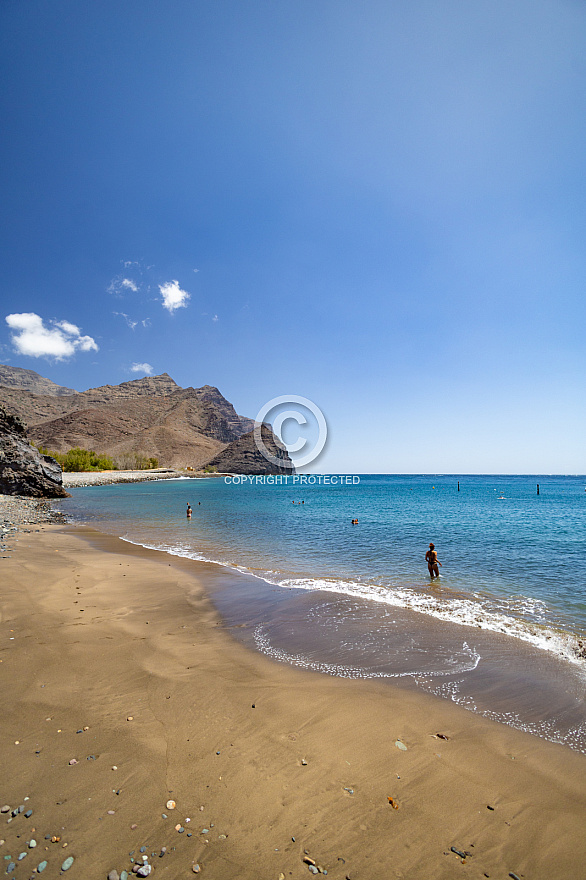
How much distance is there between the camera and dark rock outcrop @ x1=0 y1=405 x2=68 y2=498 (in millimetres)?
33406

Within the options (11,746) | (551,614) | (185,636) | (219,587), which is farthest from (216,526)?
(11,746)

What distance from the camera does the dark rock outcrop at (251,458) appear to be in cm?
17838

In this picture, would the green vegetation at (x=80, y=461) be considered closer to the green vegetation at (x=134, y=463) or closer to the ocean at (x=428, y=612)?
the green vegetation at (x=134, y=463)

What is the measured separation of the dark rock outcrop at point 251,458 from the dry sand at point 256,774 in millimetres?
172578

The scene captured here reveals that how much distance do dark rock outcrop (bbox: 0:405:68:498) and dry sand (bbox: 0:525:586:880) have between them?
3426cm

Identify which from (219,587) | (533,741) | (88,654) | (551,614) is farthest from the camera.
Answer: (219,587)

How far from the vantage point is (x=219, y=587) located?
1109 centimetres

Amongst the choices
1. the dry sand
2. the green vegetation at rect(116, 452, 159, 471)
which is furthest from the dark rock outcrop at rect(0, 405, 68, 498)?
the green vegetation at rect(116, 452, 159, 471)

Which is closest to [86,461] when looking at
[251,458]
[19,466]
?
[19,466]

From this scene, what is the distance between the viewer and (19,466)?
113ft

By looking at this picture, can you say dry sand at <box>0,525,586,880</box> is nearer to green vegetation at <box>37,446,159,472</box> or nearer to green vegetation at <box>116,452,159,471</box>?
green vegetation at <box>37,446,159,472</box>

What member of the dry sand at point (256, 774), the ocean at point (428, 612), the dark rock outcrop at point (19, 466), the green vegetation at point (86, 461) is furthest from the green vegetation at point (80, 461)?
the dry sand at point (256, 774)

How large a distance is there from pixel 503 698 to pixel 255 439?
600ft

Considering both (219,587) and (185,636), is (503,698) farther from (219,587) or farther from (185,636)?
(219,587)
